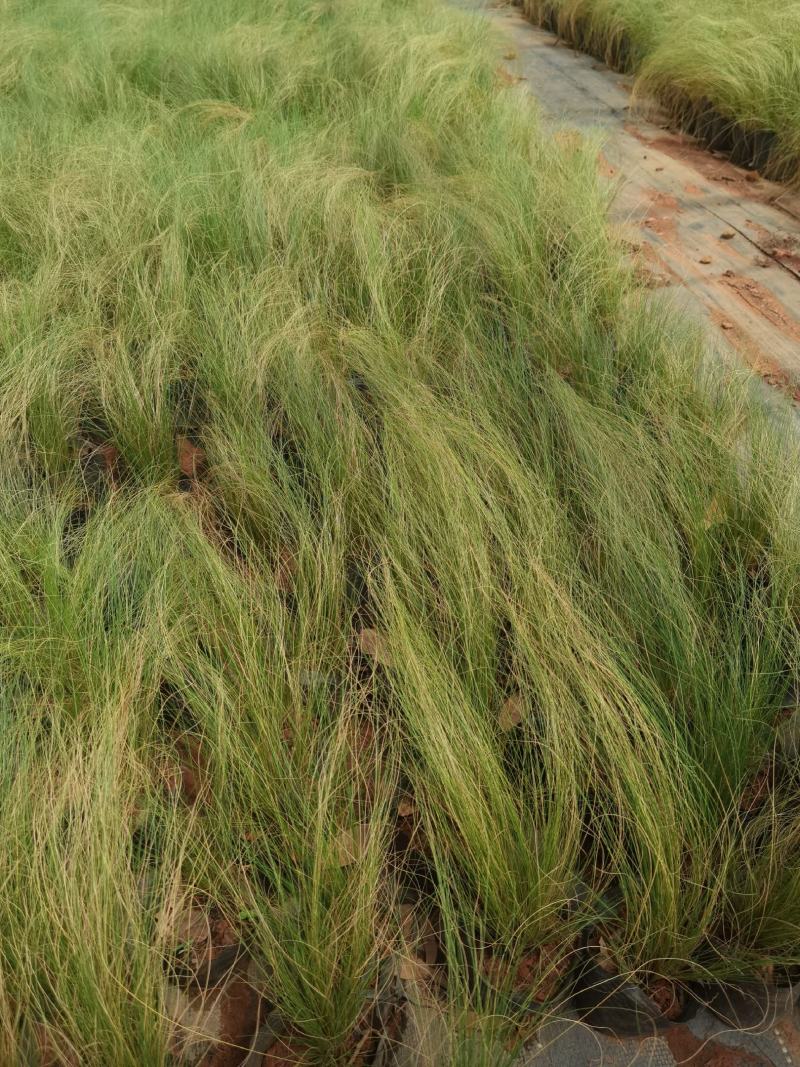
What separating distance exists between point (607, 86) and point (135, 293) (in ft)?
13.4

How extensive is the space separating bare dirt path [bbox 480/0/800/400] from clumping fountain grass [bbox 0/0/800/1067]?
0.50 metres

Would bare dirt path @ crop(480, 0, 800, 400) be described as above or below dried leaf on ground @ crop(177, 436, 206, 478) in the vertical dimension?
above

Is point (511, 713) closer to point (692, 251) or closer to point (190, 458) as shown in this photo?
point (190, 458)

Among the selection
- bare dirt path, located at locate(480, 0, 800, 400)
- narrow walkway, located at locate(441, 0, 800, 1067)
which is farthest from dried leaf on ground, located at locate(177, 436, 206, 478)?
bare dirt path, located at locate(480, 0, 800, 400)

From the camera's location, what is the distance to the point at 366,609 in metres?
1.61

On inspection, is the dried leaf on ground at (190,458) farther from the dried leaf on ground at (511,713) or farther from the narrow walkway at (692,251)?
the narrow walkway at (692,251)

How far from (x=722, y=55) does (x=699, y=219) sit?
130cm

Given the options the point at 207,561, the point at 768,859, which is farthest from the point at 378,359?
the point at 768,859

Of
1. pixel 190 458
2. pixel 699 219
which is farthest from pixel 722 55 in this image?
pixel 190 458

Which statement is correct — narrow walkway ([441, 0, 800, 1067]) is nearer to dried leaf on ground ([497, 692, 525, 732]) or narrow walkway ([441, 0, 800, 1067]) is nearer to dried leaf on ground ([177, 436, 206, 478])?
dried leaf on ground ([497, 692, 525, 732])

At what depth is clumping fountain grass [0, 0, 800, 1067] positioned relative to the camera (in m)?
1.10

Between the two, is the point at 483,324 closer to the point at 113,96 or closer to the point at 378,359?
the point at 378,359

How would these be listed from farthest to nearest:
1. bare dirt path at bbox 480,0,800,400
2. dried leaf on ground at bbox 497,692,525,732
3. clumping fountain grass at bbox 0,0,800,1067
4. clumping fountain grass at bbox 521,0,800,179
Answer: clumping fountain grass at bbox 521,0,800,179 → bare dirt path at bbox 480,0,800,400 → dried leaf on ground at bbox 497,692,525,732 → clumping fountain grass at bbox 0,0,800,1067

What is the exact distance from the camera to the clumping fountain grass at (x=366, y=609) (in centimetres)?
110
